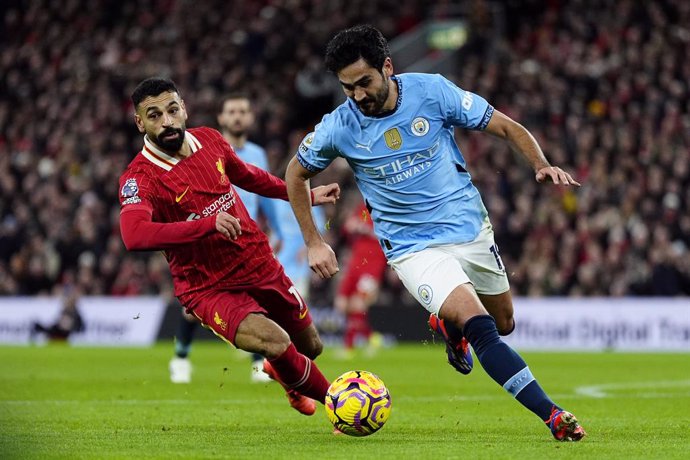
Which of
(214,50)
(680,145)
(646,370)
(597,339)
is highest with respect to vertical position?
(214,50)

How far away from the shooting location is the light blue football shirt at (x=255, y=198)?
12.1 metres

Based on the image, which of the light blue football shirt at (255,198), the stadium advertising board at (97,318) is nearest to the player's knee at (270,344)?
the light blue football shirt at (255,198)

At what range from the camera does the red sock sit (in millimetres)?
7887

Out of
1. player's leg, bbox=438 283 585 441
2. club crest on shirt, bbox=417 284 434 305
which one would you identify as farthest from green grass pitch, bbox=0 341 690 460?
club crest on shirt, bbox=417 284 434 305

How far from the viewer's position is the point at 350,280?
59.5 feet

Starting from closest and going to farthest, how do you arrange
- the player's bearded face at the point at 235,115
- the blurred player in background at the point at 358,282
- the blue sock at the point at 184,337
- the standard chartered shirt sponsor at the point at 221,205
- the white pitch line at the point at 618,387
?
the standard chartered shirt sponsor at the point at 221,205, the white pitch line at the point at 618,387, the player's bearded face at the point at 235,115, the blue sock at the point at 184,337, the blurred player in background at the point at 358,282

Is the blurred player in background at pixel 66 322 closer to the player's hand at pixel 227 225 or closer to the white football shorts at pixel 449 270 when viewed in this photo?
the white football shorts at pixel 449 270

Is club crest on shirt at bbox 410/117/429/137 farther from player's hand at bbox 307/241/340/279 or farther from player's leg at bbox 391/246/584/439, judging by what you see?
player's hand at bbox 307/241/340/279

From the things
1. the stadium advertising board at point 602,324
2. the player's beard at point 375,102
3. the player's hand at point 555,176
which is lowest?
the stadium advertising board at point 602,324

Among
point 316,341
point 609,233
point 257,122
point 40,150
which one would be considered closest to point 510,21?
point 257,122

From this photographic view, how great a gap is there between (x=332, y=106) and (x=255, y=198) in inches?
590

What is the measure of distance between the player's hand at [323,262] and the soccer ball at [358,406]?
0.66m

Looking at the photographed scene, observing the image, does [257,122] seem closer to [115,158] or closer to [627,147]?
[115,158]

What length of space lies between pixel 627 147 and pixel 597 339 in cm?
358
